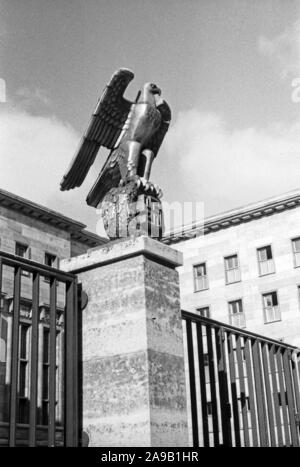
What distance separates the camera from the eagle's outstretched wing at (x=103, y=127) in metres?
7.30

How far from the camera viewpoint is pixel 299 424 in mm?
10172

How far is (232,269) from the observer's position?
4372 cm

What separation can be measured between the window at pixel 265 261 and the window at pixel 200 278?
4519mm

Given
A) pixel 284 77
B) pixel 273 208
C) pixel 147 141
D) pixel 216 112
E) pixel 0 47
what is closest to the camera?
pixel 147 141

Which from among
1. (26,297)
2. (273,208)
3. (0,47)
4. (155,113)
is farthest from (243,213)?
(155,113)

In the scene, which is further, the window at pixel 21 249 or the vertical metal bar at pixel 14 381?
the window at pixel 21 249

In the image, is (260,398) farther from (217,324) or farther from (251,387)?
(217,324)

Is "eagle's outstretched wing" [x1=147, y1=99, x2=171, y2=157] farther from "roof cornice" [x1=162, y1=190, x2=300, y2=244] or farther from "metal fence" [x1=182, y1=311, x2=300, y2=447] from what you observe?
"roof cornice" [x1=162, y1=190, x2=300, y2=244]

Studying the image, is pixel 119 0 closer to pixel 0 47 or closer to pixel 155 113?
pixel 0 47

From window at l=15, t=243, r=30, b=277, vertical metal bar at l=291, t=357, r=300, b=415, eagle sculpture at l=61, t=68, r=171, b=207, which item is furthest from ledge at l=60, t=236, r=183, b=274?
window at l=15, t=243, r=30, b=277

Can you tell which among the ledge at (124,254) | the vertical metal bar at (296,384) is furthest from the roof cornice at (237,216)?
the ledge at (124,254)

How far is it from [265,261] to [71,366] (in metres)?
37.1

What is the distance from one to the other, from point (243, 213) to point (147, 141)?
3637cm

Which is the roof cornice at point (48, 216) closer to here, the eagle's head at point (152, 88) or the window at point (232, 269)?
the window at point (232, 269)
